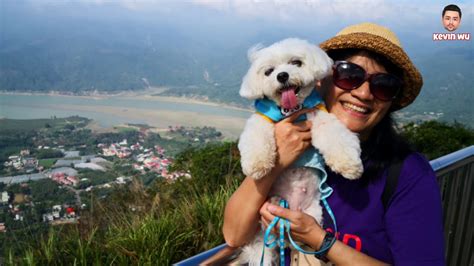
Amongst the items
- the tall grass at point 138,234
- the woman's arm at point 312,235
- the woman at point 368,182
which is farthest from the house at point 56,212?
the woman's arm at point 312,235

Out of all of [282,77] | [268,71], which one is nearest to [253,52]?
[268,71]

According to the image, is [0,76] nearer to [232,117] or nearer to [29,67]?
[29,67]

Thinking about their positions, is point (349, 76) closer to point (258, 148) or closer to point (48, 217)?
point (258, 148)

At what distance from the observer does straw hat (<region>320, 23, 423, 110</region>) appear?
1990mm

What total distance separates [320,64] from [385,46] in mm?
306

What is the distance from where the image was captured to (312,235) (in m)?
1.84

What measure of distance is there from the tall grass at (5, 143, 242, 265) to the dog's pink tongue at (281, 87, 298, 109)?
92.1 inches

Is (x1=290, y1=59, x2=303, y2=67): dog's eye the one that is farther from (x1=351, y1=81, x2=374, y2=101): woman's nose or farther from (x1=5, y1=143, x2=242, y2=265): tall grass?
(x1=5, y1=143, x2=242, y2=265): tall grass

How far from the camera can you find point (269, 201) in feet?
Answer: 6.73

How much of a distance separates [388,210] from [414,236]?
15 cm

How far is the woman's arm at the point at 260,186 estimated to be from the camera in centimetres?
196

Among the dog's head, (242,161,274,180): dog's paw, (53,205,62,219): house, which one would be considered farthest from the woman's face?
(53,205,62,219): house

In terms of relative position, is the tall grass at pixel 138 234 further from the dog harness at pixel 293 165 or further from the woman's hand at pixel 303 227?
the woman's hand at pixel 303 227

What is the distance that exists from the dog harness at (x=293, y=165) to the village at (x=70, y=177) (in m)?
3.58
